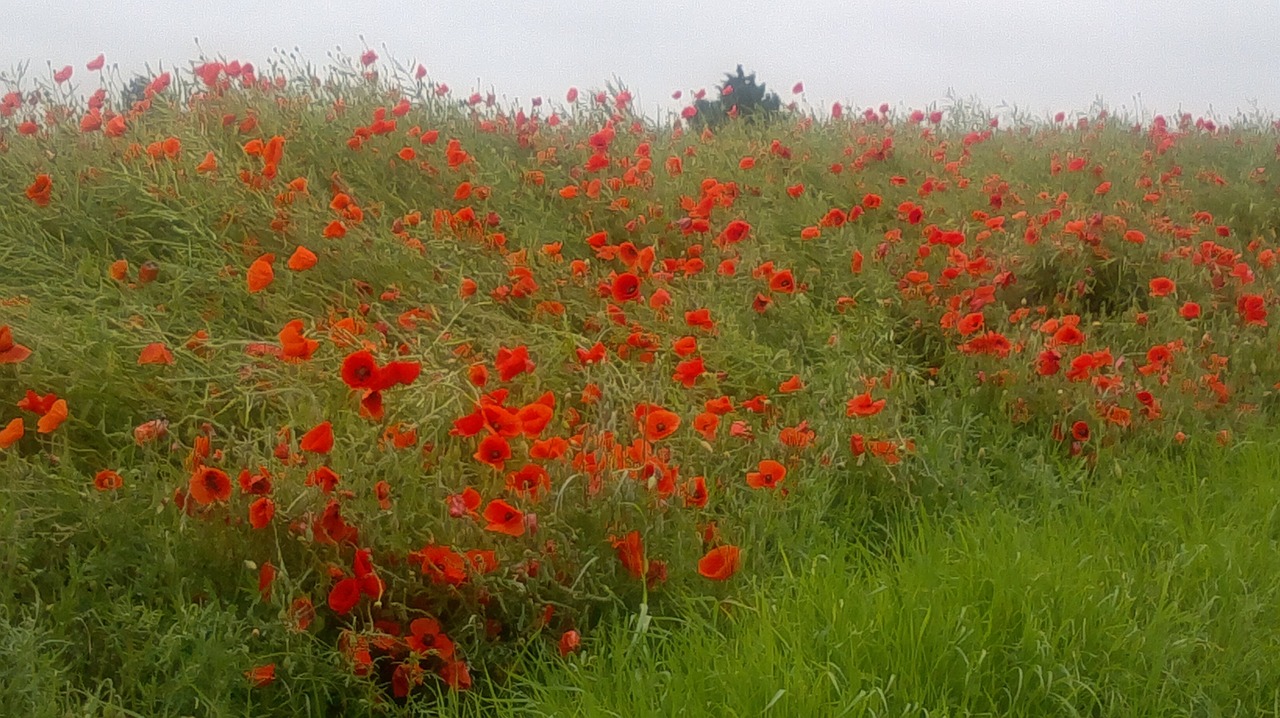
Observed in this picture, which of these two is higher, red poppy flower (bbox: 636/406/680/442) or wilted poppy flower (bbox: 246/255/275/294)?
wilted poppy flower (bbox: 246/255/275/294)

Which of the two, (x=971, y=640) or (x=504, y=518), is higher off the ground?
(x=504, y=518)

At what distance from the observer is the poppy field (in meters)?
1.74

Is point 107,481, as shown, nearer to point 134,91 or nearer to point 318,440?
point 318,440

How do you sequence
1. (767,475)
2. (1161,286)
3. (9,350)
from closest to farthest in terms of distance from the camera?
(9,350), (767,475), (1161,286)

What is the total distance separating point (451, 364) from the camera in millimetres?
2621

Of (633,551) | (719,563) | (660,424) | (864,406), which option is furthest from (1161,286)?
(633,551)

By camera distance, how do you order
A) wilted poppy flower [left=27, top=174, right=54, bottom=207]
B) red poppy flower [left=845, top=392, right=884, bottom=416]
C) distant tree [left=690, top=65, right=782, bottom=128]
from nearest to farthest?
1. red poppy flower [left=845, top=392, right=884, bottom=416]
2. wilted poppy flower [left=27, top=174, right=54, bottom=207]
3. distant tree [left=690, top=65, right=782, bottom=128]

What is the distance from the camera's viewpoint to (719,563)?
1967 mm

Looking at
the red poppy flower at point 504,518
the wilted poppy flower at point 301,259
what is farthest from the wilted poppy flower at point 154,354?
the red poppy flower at point 504,518

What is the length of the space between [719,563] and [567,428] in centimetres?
62

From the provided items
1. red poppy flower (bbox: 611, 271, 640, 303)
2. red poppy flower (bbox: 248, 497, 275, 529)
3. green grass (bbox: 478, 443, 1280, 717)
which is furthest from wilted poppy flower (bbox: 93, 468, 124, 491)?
red poppy flower (bbox: 611, 271, 640, 303)

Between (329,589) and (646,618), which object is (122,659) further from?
(646,618)

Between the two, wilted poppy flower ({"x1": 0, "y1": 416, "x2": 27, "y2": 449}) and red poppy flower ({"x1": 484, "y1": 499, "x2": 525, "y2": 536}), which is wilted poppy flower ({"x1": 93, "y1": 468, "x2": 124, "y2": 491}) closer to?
wilted poppy flower ({"x1": 0, "y1": 416, "x2": 27, "y2": 449})

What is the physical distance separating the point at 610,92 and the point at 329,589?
183 inches
